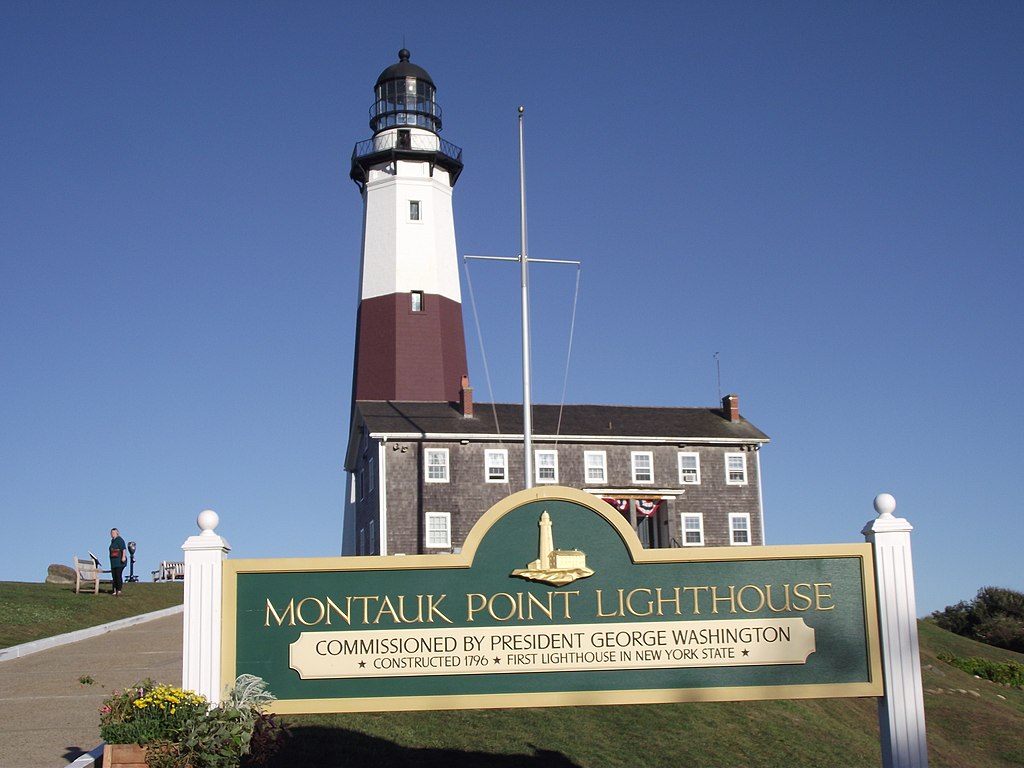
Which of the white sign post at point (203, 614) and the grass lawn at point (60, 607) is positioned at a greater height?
the grass lawn at point (60, 607)

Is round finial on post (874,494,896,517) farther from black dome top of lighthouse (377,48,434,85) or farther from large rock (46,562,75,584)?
black dome top of lighthouse (377,48,434,85)

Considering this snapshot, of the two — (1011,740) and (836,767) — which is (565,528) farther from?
(1011,740)

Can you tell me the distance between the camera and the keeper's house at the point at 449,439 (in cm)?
4103

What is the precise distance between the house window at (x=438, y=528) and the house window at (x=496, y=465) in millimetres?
1998

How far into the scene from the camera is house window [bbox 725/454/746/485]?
43594mm

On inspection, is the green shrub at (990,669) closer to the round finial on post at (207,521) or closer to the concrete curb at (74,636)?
the concrete curb at (74,636)

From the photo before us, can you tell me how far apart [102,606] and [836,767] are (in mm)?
17946

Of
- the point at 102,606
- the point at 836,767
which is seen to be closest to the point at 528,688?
the point at 836,767

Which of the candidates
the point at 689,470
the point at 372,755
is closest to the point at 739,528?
the point at 689,470

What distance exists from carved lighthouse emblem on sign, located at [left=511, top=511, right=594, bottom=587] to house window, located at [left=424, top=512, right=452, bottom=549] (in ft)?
100

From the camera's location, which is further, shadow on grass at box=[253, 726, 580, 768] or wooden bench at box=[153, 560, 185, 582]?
wooden bench at box=[153, 560, 185, 582]

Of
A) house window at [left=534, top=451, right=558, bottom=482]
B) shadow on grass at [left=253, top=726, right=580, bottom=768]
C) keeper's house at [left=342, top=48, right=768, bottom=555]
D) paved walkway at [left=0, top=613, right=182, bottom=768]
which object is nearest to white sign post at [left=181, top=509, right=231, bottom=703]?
paved walkway at [left=0, top=613, right=182, bottom=768]

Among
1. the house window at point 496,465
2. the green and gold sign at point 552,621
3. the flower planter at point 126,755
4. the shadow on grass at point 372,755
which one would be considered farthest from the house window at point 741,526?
the flower planter at point 126,755

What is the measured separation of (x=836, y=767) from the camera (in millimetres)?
17219
